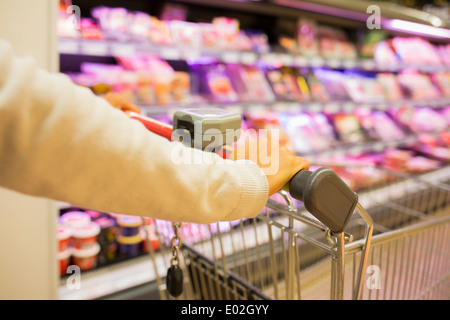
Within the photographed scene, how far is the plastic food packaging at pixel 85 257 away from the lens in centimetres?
192

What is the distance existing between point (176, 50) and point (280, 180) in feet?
5.28

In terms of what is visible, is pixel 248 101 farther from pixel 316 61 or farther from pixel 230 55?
pixel 316 61

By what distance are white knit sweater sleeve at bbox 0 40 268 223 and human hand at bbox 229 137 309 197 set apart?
Answer: 5 cm

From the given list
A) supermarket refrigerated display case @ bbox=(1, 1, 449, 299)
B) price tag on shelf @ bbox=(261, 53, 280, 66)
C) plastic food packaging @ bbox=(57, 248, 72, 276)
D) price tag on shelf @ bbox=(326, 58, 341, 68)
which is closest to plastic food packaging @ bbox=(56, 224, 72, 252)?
plastic food packaging @ bbox=(57, 248, 72, 276)

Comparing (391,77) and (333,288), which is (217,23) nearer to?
(333,288)

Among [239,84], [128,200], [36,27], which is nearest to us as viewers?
[128,200]

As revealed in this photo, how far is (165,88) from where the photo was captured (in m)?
2.22

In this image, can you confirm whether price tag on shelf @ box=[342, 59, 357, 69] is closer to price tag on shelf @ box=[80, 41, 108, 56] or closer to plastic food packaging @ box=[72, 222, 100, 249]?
price tag on shelf @ box=[80, 41, 108, 56]

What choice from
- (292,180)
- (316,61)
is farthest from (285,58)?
(292,180)

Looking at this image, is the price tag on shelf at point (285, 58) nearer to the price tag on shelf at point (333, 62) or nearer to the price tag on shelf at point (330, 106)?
the price tag on shelf at point (333, 62)

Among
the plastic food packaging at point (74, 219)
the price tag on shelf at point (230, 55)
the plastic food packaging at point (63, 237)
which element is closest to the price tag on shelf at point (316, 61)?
the price tag on shelf at point (230, 55)

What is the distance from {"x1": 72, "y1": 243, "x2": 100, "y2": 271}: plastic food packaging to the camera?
1917mm

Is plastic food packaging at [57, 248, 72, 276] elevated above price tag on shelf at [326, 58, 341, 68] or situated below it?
below
